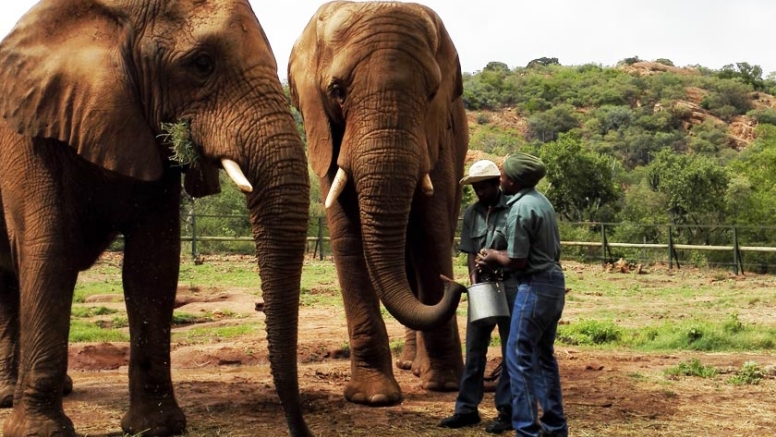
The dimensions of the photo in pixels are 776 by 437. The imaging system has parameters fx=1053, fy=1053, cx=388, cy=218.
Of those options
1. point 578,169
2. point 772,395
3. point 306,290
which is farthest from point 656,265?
point 772,395

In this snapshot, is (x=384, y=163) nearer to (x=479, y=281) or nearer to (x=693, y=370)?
(x=479, y=281)

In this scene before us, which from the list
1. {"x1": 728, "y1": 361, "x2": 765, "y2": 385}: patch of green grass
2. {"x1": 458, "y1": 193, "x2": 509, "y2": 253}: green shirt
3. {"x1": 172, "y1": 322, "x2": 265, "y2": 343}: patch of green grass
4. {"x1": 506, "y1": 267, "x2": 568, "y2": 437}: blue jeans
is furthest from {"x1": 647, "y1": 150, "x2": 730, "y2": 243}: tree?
{"x1": 506, "y1": 267, "x2": 568, "y2": 437}: blue jeans

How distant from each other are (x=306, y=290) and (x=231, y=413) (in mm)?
12037

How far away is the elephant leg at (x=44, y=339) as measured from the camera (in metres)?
6.74

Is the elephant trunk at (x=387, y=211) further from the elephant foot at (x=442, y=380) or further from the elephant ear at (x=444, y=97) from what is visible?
the elephant foot at (x=442, y=380)

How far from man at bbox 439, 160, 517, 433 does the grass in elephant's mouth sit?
2016 mm

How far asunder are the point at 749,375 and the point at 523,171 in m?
4.04

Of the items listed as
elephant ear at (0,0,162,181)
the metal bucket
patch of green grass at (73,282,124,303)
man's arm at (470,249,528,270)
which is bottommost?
patch of green grass at (73,282,124,303)

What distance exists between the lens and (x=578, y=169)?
34.5 m

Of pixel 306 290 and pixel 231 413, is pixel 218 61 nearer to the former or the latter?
pixel 231 413

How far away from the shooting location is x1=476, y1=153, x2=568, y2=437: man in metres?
6.76

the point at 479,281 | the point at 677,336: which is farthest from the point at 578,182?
the point at 479,281

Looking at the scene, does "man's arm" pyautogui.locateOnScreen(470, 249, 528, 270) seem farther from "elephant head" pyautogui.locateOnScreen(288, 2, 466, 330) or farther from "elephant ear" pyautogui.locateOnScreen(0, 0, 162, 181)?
"elephant ear" pyautogui.locateOnScreen(0, 0, 162, 181)

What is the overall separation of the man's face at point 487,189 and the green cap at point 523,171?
47 cm
